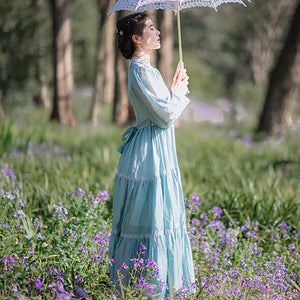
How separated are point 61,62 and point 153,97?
25.3 feet

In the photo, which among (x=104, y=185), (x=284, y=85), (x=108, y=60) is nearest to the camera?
(x=104, y=185)

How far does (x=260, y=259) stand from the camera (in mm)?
3484

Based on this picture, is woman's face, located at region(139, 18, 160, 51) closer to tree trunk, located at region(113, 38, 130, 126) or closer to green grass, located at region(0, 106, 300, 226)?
green grass, located at region(0, 106, 300, 226)

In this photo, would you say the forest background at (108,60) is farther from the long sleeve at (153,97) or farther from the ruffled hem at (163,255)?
the ruffled hem at (163,255)

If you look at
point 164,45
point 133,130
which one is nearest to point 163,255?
point 133,130

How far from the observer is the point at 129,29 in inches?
107

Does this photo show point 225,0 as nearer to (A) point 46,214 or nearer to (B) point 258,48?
(A) point 46,214

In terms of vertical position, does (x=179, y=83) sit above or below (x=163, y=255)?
above

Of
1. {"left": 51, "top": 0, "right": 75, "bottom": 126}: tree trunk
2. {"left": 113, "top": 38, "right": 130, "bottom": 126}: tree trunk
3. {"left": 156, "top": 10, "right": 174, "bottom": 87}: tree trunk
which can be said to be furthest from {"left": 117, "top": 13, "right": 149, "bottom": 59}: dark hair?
{"left": 113, "top": 38, "right": 130, "bottom": 126}: tree trunk

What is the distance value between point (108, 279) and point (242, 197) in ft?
5.71

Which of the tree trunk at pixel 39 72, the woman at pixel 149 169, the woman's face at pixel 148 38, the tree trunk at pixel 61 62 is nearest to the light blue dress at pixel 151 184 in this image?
the woman at pixel 149 169

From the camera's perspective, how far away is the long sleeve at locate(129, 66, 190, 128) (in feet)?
8.63

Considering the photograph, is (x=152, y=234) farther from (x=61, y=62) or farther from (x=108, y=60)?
(x=108, y=60)

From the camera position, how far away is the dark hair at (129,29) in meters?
2.71
